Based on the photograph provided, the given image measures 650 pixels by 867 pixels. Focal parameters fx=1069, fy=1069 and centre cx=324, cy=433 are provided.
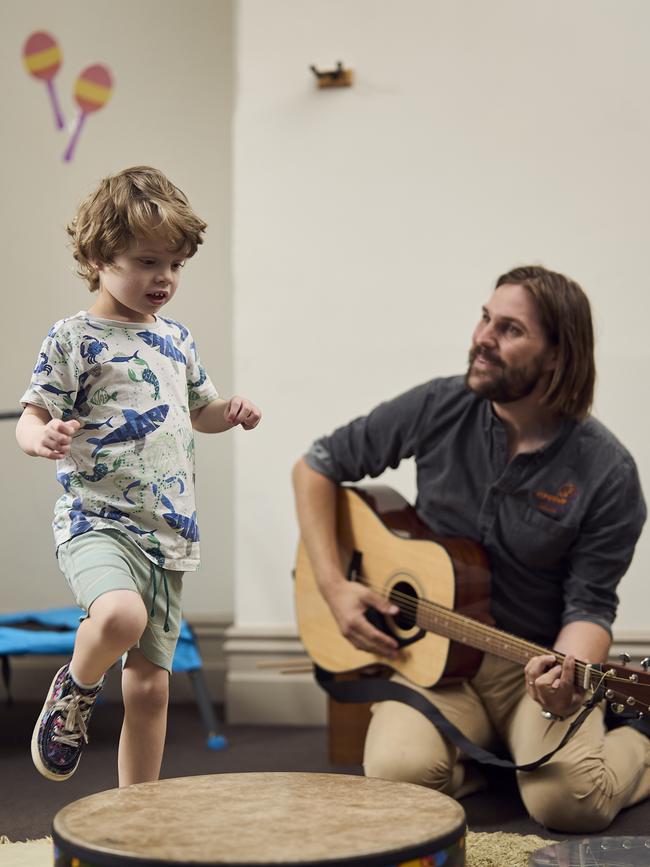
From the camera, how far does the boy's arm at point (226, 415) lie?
1.58 metres

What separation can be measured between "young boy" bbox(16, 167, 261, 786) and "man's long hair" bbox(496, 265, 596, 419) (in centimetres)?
75

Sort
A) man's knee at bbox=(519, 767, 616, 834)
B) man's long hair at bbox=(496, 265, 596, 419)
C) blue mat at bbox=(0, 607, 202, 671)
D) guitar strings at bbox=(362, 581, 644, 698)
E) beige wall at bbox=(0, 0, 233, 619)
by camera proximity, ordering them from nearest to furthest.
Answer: guitar strings at bbox=(362, 581, 644, 698) → man's knee at bbox=(519, 767, 616, 834) → man's long hair at bbox=(496, 265, 596, 419) → blue mat at bbox=(0, 607, 202, 671) → beige wall at bbox=(0, 0, 233, 619)

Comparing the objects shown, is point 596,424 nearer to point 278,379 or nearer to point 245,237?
point 278,379

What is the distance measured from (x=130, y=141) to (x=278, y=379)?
101cm

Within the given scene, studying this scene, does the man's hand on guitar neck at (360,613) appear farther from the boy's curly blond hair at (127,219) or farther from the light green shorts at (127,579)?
the boy's curly blond hair at (127,219)

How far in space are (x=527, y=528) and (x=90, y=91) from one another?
211 cm

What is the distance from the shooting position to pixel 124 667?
1547mm

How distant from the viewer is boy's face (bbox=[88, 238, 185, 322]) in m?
1.46

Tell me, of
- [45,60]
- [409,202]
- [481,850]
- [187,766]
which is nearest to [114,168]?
[45,60]

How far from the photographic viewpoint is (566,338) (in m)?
2.12

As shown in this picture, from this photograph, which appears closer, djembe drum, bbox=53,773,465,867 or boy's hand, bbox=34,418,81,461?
djembe drum, bbox=53,773,465,867

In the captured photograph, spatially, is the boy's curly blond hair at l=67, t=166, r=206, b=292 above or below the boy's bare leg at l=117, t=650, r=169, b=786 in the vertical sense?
above

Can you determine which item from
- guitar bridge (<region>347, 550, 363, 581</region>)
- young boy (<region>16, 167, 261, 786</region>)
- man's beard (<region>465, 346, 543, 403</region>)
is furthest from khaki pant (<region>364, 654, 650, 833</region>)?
young boy (<region>16, 167, 261, 786</region>)

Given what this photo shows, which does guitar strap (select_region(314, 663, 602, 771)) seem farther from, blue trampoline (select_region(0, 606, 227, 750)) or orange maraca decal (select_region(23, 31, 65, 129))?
orange maraca decal (select_region(23, 31, 65, 129))
